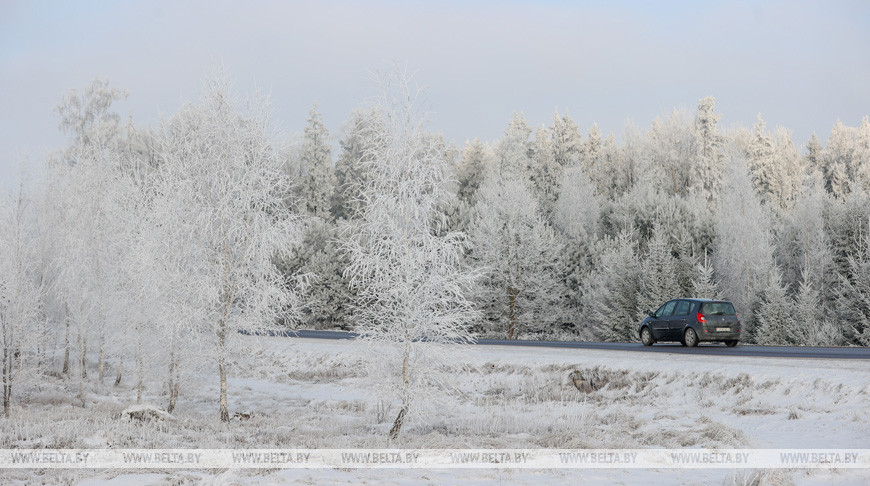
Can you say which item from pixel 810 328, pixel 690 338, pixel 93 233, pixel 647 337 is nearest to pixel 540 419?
pixel 690 338

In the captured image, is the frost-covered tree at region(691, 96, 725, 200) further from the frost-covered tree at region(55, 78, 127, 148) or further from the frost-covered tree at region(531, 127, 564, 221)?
the frost-covered tree at region(55, 78, 127, 148)

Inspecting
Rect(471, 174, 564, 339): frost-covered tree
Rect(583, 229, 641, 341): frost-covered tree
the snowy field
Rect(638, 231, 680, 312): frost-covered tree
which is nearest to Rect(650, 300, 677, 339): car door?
the snowy field

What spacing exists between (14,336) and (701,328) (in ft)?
73.6

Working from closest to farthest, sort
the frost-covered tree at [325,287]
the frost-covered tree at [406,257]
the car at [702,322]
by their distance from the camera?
the frost-covered tree at [406,257]
the car at [702,322]
the frost-covered tree at [325,287]

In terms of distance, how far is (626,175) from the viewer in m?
74.6

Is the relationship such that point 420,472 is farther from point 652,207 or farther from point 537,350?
point 652,207

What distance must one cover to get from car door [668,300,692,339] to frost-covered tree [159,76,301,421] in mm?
13376

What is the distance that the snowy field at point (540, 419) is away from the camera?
1095 cm

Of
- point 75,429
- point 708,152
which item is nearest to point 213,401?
point 75,429

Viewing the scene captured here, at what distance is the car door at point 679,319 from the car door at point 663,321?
14cm

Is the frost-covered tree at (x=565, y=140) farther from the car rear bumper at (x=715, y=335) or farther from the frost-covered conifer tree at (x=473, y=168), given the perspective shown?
the car rear bumper at (x=715, y=335)

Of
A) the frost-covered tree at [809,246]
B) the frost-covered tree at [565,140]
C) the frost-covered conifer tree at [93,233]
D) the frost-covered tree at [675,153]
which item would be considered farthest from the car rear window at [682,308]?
the frost-covered tree at [565,140]

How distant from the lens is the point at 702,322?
23688 millimetres

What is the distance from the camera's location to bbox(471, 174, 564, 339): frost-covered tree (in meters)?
43.3
